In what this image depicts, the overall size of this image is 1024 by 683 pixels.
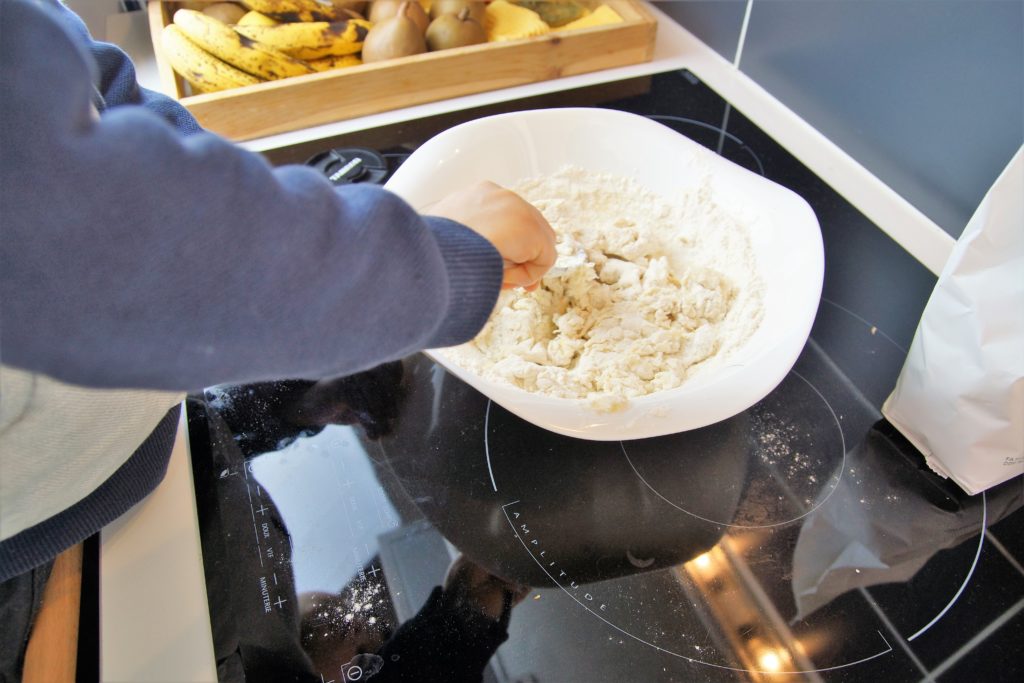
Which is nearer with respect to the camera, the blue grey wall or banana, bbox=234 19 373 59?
the blue grey wall

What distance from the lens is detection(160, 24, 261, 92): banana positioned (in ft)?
3.14

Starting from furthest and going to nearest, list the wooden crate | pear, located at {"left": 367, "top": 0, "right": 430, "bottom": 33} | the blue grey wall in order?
pear, located at {"left": 367, "top": 0, "right": 430, "bottom": 33} < the wooden crate < the blue grey wall

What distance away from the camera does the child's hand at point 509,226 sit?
1.92 feet

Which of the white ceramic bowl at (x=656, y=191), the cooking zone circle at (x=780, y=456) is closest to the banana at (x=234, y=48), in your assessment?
the white ceramic bowl at (x=656, y=191)

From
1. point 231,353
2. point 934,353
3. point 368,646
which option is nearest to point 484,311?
point 231,353

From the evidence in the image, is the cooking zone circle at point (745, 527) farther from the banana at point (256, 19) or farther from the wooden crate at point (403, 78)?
the banana at point (256, 19)

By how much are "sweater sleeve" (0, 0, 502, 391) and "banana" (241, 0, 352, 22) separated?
71 centimetres

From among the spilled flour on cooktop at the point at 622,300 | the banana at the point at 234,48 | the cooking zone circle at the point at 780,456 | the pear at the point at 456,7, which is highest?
the pear at the point at 456,7

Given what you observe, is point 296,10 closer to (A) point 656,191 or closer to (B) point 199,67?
(B) point 199,67

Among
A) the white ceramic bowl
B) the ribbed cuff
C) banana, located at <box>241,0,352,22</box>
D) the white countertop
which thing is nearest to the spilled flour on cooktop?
the white ceramic bowl

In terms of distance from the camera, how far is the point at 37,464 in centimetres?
50

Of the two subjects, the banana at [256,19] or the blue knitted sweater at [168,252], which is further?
the banana at [256,19]

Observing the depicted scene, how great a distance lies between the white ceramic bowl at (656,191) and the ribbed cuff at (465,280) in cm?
8

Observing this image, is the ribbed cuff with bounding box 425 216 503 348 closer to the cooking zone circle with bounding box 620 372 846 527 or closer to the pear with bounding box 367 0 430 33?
the cooking zone circle with bounding box 620 372 846 527
